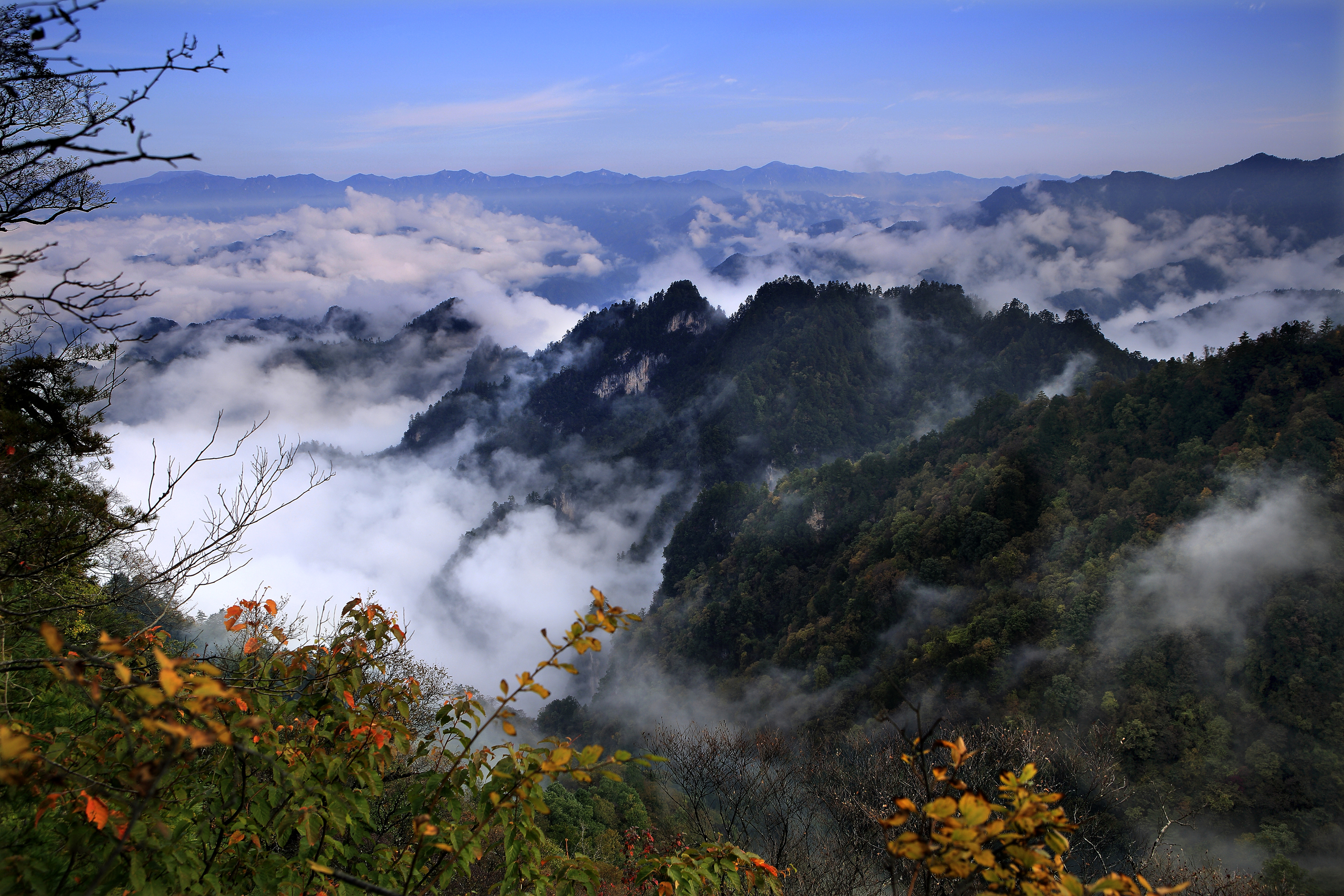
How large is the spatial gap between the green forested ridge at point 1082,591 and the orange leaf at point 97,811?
57.6 feet

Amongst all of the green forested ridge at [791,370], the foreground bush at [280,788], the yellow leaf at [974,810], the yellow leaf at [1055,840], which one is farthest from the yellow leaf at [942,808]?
the green forested ridge at [791,370]

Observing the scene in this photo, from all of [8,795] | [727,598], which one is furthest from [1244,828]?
[727,598]

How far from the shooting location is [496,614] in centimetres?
10531

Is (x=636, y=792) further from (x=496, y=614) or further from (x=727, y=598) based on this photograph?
(x=496, y=614)

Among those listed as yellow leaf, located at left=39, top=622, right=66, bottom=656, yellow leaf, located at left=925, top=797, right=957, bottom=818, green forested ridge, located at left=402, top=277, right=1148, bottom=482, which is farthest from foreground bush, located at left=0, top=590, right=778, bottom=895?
green forested ridge, located at left=402, top=277, right=1148, bottom=482

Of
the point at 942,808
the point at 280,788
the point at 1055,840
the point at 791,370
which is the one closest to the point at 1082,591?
the point at 1055,840

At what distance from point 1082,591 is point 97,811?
3838cm

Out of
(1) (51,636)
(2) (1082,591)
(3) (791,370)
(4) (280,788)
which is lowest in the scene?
(2) (1082,591)

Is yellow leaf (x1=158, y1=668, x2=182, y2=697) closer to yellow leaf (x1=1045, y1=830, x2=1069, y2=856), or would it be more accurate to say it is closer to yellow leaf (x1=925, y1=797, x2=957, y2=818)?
yellow leaf (x1=925, y1=797, x2=957, y2=818)

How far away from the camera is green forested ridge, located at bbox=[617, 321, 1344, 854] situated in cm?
2297

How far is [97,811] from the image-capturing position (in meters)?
2.02

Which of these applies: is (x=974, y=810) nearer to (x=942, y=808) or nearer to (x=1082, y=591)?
(x=942, y=808)

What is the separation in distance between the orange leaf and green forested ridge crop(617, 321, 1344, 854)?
57.6 ft

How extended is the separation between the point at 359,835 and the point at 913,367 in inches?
4387
